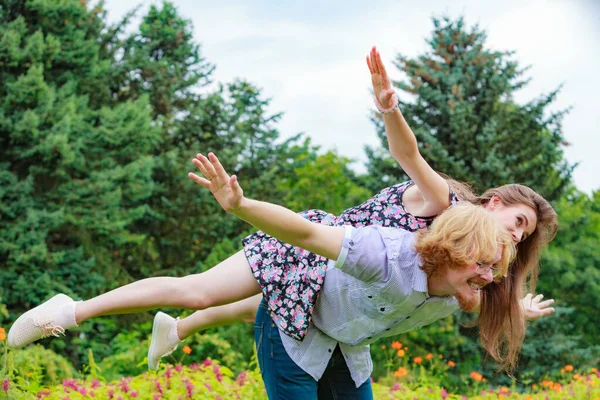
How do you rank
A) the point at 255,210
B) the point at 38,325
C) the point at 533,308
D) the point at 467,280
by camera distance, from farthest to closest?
the point at 533,308 → the point at 38,325 → the point at 467,280 → the point at 255,210

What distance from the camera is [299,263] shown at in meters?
2.74

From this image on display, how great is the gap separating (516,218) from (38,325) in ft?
6.79

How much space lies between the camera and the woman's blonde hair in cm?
234

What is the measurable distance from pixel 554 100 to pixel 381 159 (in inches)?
103

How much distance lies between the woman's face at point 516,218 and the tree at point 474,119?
646 centimetres

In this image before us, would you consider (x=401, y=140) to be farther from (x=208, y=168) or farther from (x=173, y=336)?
(x=173, y=336)

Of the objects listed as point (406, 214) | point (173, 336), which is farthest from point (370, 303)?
point (173, 336)

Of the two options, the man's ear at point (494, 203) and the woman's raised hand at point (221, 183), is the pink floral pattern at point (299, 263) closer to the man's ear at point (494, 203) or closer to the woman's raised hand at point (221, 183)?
the man's ear at point (494, 203)

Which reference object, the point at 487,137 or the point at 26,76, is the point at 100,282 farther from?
the point at 487,137

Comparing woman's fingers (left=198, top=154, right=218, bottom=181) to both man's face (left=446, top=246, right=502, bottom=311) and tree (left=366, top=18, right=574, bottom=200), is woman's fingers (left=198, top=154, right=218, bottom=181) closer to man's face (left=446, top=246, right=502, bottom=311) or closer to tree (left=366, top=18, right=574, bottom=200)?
man's face (left=446, top=246, right=502, bottom=311)

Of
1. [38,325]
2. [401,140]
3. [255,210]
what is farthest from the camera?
[38,325]

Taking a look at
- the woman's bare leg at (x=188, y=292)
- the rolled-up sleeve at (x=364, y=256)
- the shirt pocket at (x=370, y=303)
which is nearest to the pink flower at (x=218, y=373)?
the woman's bare leg at (x=188, y=292)

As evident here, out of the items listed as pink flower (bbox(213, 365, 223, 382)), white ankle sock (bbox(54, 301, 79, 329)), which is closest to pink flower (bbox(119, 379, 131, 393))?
pink flower (bbox(213, 365, 223, 382))

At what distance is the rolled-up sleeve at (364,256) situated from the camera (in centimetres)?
230
